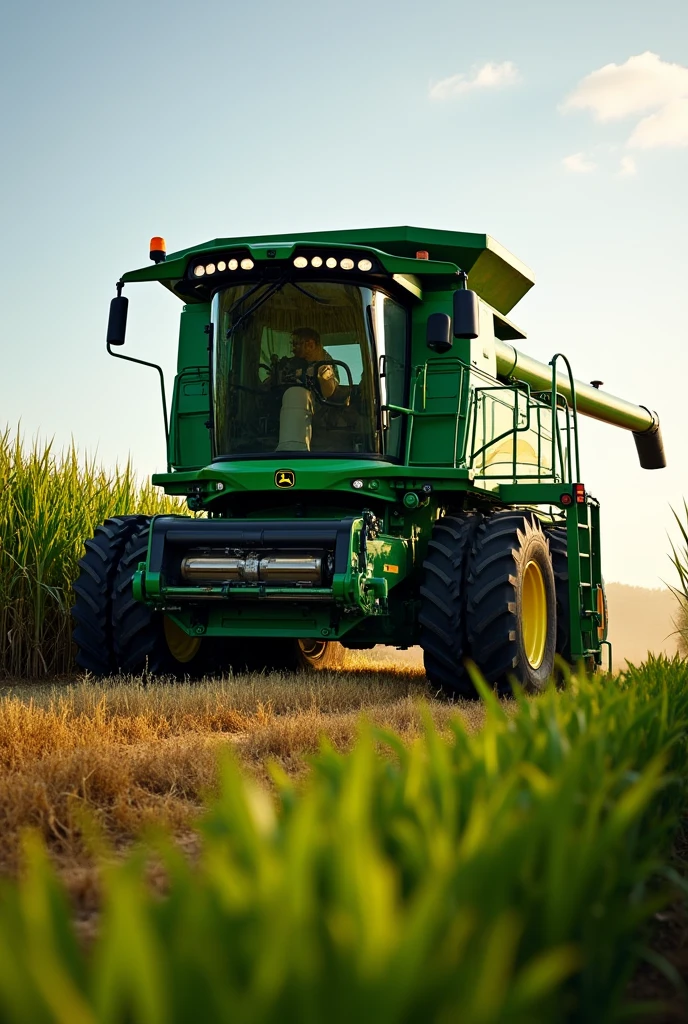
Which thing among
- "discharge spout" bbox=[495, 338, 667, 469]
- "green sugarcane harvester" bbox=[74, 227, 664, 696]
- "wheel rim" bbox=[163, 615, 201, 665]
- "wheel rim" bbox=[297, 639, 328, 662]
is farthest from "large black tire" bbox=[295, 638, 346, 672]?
"discharge spout" bbox=[495, 338, 667, 469]

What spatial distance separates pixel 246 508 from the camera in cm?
798

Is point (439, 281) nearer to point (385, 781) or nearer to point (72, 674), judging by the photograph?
point (72, 674)

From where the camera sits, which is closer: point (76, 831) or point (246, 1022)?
point (246, 1022)

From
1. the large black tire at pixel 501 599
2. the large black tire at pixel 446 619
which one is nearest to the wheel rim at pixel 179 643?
the large black tire at pixel 446 619

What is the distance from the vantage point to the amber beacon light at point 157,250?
26.8ft

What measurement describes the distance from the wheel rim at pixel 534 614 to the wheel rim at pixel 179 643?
2.40m

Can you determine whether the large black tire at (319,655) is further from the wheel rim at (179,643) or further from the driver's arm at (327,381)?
the driver's arm at (327,381)

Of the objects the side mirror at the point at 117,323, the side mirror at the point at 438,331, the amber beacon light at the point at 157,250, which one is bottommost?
the side mirror at the point at 438,331

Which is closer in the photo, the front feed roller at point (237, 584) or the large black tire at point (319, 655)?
the front feed roller at point (237, 584)

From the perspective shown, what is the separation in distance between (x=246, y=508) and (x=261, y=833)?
21.2ft

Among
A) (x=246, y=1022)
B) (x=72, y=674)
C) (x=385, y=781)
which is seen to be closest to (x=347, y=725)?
(x=385, y=781)

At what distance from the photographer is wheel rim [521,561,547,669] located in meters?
7.84

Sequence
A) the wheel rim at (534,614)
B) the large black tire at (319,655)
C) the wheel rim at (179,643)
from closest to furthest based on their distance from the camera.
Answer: the wheel rim at (179,643)
the wheel rim at (534,614)
the large black tire at (319,655)

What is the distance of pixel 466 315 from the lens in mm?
7031
